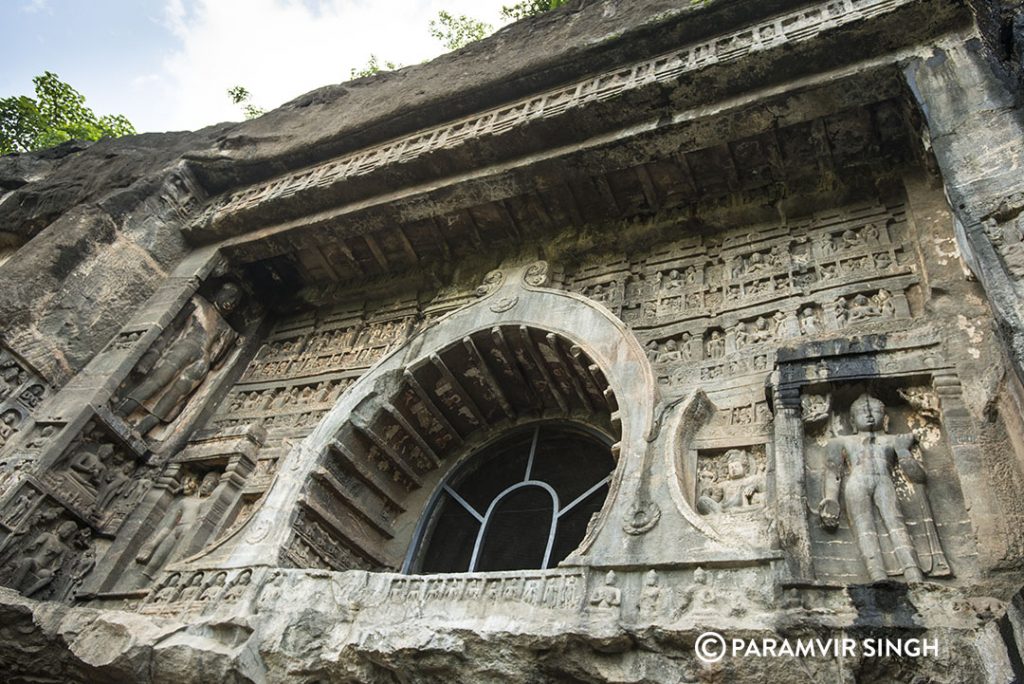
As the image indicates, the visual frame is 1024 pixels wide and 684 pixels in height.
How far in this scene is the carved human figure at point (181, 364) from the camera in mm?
7070

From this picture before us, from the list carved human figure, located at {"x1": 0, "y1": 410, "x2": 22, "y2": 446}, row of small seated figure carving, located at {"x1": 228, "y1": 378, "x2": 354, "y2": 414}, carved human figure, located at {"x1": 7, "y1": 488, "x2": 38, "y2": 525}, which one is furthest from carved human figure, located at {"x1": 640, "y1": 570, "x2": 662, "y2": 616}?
carved human figure, located at {"x1": 0, "y1": 410, "x2": 22, "y2": 446}

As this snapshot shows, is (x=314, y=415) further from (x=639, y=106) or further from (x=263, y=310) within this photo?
(x=639, y=106)

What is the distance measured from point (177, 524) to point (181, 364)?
1806 millimetres

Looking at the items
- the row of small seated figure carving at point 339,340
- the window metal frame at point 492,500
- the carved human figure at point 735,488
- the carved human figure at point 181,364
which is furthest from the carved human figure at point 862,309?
the carved human figure at point 181,364

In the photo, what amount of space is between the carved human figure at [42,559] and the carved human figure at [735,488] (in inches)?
211

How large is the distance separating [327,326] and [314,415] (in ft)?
5.12

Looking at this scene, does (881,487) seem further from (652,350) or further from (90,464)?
(90,464)

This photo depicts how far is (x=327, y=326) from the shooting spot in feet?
26.9

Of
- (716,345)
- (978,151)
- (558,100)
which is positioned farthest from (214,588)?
(978,151)

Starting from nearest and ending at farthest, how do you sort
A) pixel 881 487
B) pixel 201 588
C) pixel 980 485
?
1. pixel 980 485
2. pixel 881 487
3. pixel 201 588

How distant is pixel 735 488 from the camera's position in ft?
14.3

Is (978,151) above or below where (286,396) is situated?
above

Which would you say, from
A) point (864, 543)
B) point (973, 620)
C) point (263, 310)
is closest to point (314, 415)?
point (263, 310)

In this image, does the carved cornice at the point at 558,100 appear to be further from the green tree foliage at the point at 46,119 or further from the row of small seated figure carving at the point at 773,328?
the green tree foliage at the point at 46,119
